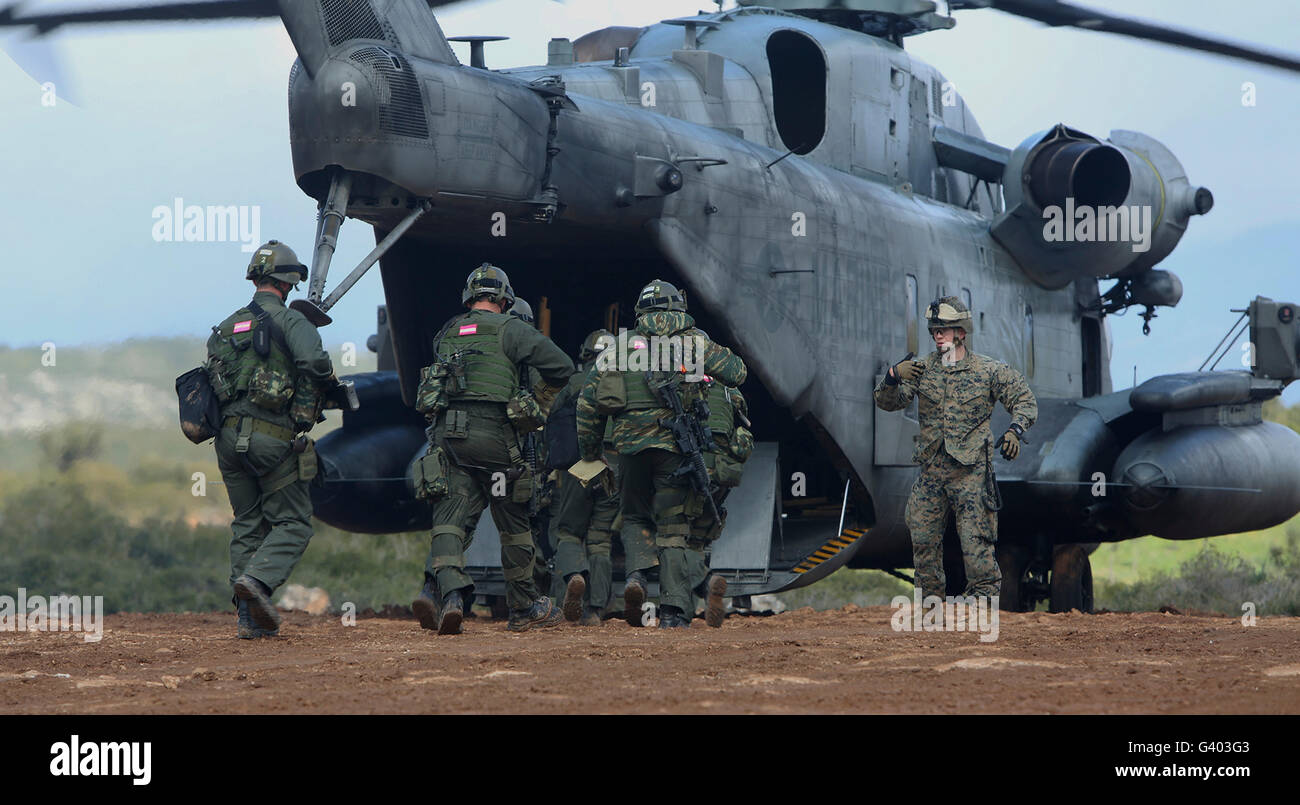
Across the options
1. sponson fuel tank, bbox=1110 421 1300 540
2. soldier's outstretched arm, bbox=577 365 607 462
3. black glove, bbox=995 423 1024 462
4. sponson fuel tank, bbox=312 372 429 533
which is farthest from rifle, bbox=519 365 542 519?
sponson fuel tank, bbox=1110 421 1300 540

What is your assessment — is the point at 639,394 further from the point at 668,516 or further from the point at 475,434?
the point at 475,434

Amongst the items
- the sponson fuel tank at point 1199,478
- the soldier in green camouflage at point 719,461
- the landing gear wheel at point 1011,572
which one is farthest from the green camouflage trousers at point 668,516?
the landing gear wheel at point 1011,572

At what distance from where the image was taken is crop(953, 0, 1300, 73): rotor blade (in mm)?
12398

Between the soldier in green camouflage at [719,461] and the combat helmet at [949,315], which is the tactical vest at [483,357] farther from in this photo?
the combat helmet at [949,315]

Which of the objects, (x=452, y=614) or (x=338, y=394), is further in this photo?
(x=338, y=394)

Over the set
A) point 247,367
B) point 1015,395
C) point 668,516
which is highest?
point 247,367

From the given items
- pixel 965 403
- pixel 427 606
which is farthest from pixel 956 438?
pixel 427 606

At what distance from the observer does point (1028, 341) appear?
1384cm

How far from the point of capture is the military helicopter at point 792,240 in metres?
9.16

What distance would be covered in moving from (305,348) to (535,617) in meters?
1.92

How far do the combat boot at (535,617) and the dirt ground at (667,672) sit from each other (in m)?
0.10

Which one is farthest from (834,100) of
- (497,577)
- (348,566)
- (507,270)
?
(348,566)

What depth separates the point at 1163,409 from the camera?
39.3ft

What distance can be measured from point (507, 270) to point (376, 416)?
254cm
